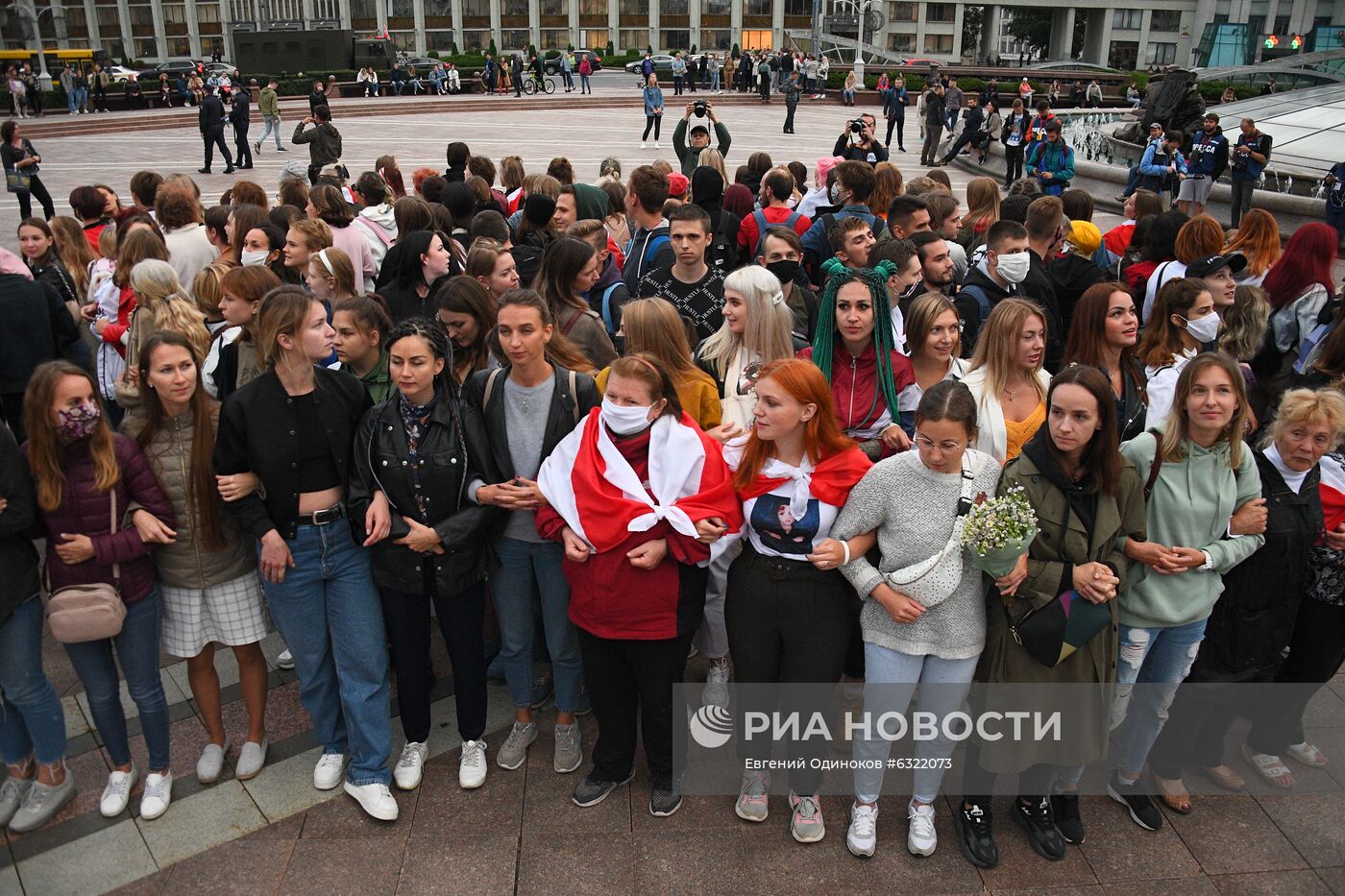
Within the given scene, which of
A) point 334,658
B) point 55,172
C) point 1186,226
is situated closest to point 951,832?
point 334,658

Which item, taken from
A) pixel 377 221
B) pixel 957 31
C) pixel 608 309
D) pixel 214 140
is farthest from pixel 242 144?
pixel 957 31

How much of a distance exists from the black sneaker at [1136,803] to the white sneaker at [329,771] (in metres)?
3.43

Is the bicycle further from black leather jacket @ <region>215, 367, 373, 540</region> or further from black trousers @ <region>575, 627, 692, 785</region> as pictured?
black trousers @ <region>575, 627, 692, 785</region>

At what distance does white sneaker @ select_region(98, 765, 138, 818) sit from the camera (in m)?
4.18

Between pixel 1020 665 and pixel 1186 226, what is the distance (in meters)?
4.04

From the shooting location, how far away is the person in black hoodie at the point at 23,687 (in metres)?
3.71

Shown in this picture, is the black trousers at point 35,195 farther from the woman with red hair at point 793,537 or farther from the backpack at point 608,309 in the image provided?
the woman with red hair at point 793,537

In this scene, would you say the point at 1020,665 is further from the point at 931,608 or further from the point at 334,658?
the point at 334,658

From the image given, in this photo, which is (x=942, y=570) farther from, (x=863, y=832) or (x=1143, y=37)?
(x=1143, y=37)

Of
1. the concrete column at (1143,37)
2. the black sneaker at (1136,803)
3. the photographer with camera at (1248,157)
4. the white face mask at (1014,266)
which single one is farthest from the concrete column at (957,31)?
the black sneaker at (1136,803)

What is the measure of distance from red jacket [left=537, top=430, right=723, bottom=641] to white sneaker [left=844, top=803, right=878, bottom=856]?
107 cm

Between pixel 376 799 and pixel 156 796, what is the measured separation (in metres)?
0.96

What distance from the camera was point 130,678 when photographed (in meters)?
4.12

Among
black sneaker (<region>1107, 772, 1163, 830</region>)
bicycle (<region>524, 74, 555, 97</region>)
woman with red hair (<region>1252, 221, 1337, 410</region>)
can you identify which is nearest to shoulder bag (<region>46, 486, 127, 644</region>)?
black sneaker (<region>1107, 772, 1163, 830</region>)
